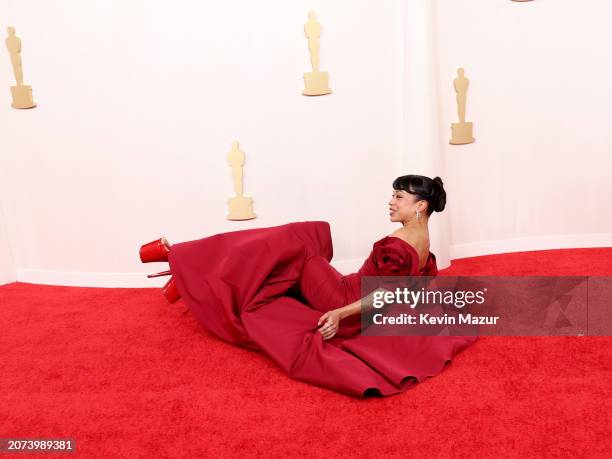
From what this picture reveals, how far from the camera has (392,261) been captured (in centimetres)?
261

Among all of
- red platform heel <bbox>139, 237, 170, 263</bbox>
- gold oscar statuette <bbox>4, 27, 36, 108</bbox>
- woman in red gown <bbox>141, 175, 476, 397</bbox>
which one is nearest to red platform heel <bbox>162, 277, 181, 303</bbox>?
woman in red gown <bbox>141, 175, 476, 397</bbox>

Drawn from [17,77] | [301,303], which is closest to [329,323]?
[301,303]

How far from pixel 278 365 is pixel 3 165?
2277 mm

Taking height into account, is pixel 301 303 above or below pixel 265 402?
above

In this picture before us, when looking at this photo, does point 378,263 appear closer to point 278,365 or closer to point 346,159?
point 278,365

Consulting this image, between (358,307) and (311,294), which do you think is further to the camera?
(311,294)

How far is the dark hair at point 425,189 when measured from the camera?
108 inches

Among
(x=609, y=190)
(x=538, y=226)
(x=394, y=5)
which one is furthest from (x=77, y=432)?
(x=609, y=190)

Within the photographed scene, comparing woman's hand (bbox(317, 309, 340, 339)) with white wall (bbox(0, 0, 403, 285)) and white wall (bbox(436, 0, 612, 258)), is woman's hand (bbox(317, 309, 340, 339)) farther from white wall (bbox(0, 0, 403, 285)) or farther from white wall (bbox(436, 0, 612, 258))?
white wall (bbox(436, 0, 612, 258))

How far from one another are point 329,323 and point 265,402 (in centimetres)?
41

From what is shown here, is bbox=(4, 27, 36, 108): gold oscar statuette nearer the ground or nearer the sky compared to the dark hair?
nearer the sky

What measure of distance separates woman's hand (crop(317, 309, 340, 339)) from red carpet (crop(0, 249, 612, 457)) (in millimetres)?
233

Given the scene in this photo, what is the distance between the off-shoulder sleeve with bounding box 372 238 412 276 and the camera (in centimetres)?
258

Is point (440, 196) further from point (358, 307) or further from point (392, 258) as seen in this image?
point (358, 307)
